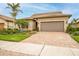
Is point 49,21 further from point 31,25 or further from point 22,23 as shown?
point 22,23

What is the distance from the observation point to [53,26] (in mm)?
4770

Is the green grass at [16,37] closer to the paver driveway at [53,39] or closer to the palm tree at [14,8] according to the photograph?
the paver driveway at [53,39]

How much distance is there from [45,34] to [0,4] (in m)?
1.61

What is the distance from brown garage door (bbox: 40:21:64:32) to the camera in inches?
184

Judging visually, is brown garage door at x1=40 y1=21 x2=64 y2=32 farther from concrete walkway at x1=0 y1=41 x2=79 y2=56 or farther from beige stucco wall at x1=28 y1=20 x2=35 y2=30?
concrete walkway at x1=0 y1=41 x2=79 y2=56

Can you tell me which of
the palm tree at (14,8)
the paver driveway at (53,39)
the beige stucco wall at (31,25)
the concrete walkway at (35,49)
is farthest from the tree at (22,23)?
the concrete walkway at (35,49)

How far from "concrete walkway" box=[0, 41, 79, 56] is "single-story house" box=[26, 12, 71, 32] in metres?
0.62

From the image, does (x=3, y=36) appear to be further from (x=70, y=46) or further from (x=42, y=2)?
(x=70, y=46)

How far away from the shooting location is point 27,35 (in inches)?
179

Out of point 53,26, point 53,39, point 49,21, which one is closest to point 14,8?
point 49,21

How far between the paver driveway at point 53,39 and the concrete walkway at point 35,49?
122 millimetres

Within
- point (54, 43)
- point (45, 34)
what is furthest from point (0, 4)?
point (54, 43)

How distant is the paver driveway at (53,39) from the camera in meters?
4.31

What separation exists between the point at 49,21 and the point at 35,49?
1.02 metres
